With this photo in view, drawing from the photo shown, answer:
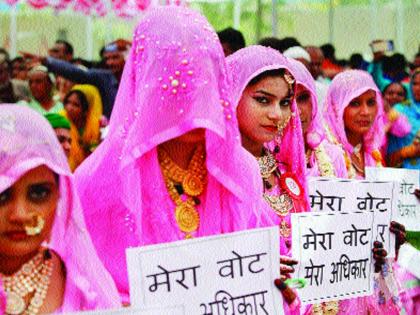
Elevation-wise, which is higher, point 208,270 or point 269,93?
point 269,93

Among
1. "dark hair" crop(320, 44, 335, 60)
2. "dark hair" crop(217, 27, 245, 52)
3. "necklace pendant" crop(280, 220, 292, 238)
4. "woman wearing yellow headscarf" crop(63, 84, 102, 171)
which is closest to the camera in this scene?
"necklace pendant" crop(280, 220, 292, 238)

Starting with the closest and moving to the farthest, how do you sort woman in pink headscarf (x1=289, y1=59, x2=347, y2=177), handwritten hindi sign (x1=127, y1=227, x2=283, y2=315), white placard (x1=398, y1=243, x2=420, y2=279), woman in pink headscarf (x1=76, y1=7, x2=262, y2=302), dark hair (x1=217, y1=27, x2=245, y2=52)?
1. handwritten hindi sign (x1=127, y1=227, x2=283, y2=315)
2. woman in pink headscarf (x1=76, y1=7, x2=262, y2=302)
3. woman in pink headscarf (x1=289, y1=59, x2=347, y2=177)
4. white placard (x1=398, y1=243, x2=420, y2=279)
5. dark hair (x1=217, y1=27, x2=245, y2=52)

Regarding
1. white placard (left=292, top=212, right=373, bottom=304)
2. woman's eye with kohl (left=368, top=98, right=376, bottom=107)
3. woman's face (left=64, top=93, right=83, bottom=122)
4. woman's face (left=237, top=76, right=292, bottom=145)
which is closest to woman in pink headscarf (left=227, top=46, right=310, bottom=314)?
woman's face (left=237, top=76, right=292, bottom=145)

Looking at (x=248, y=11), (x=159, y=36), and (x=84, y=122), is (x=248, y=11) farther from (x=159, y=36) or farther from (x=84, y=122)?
(x=159, y=36)

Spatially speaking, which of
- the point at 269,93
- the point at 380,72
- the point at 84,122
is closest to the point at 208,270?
the point at 269,93

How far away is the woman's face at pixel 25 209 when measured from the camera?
115 inches

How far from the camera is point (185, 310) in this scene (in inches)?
131

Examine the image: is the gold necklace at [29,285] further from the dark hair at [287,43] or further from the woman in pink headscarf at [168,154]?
the dark hair at [287,43]

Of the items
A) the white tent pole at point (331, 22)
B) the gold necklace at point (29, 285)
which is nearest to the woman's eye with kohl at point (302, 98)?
the gold necklace at point (29, 285)

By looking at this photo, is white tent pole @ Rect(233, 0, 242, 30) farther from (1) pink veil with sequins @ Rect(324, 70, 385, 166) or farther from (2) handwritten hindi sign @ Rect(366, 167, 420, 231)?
(2) handwritten hindi sign @ Rect(366, 167, 420, 231)

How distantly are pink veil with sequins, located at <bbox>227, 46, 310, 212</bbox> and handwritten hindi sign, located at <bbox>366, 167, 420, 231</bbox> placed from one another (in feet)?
3.86

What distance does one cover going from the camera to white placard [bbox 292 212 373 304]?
4.32 metres

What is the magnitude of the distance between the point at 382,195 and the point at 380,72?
6968 millimetres

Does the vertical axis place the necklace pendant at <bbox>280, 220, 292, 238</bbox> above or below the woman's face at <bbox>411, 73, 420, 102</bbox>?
below
